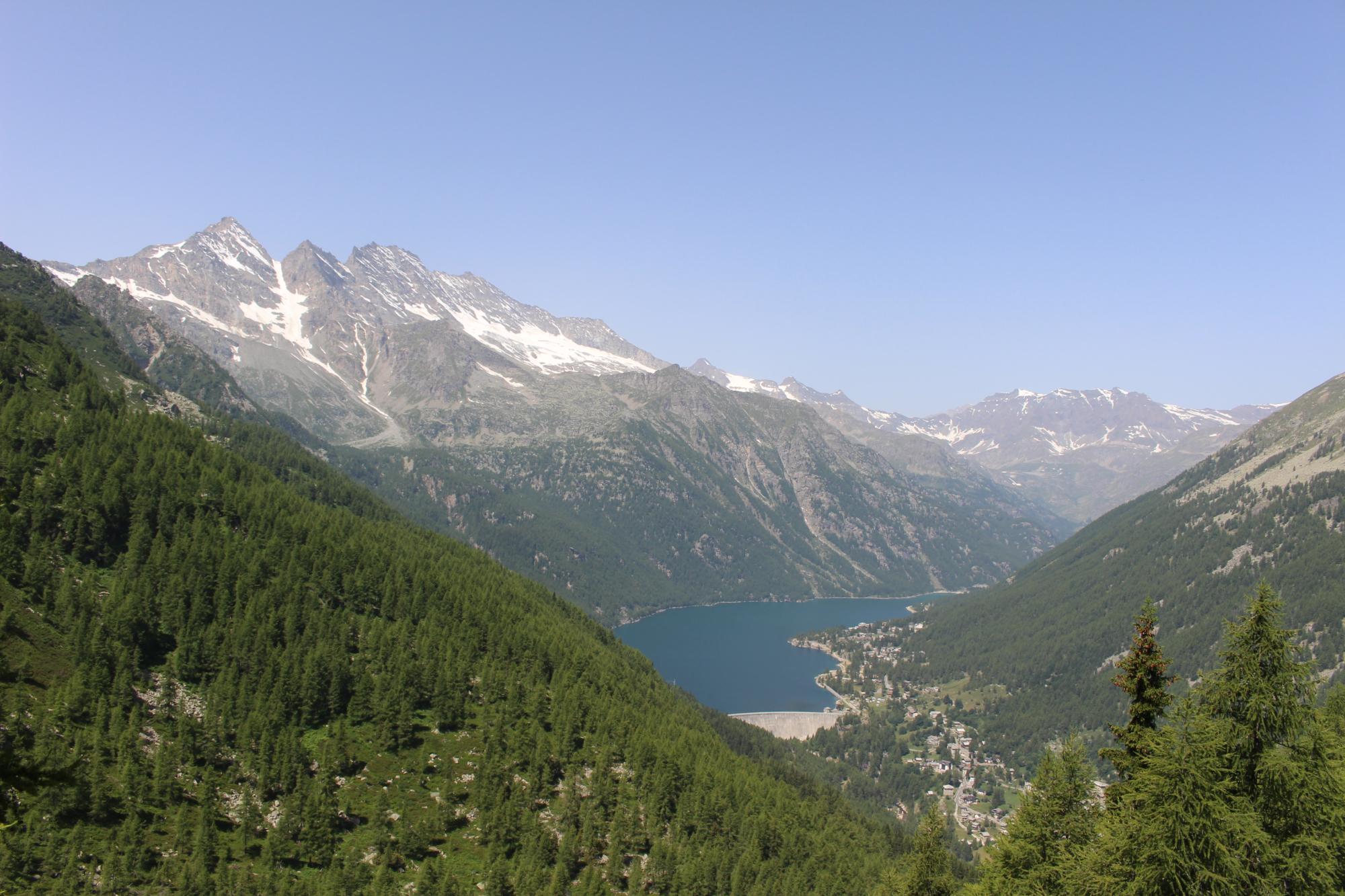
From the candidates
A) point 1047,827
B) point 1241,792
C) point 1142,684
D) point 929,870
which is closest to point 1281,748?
point 1241,792

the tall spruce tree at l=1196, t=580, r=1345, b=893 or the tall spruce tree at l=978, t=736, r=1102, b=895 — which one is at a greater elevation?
the tall spruce tree at l=1196, t=580, r=1345, b=893

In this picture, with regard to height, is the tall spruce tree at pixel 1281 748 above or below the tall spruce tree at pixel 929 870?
above

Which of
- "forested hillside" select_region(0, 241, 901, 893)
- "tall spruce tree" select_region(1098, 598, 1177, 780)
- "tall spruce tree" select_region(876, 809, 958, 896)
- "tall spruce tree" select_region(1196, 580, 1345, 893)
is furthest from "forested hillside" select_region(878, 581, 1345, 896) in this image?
"forested hillside" select_region(0, 241, 901, 893)

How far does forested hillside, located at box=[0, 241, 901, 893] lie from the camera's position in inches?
2689

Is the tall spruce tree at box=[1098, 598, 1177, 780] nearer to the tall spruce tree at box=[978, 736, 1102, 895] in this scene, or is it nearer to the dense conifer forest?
the dense conifer forest

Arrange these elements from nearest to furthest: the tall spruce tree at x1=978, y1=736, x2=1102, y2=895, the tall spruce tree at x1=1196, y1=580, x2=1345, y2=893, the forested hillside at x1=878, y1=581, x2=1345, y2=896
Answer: the forested hillside at x1=878, y1=581, x2=1345, y2=896 → the tall spruce tree at x1=1196, y1=580, x2=1345, y2=893 → the tall spruce tree at x1=978, y1=736, x2=1102, y2=895

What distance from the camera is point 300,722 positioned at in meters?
87.9

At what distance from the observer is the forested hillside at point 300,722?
68312mm

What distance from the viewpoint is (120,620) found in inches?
3287

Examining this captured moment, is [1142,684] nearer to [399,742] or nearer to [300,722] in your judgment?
[399,742]

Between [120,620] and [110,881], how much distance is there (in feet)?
106

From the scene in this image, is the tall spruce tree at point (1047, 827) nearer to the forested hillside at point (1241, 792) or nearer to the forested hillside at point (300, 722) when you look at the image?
the forested hillside at point (1241, 792)

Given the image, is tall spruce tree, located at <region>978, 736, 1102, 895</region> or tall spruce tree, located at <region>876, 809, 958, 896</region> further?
tall spruce tree, located at <region>876, 809, 958, 896</region>

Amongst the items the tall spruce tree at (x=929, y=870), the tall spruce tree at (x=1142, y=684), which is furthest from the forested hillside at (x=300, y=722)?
the tall spruce tree at (x=1142, y=684)
